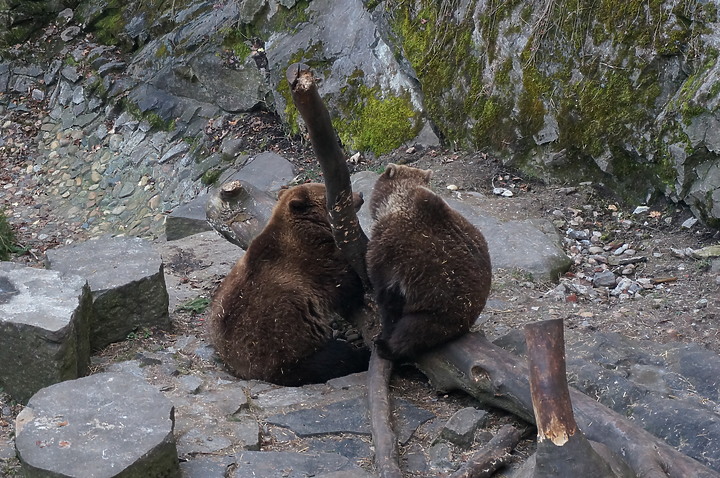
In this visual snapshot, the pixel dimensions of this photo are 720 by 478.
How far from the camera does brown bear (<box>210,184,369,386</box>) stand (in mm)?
5211

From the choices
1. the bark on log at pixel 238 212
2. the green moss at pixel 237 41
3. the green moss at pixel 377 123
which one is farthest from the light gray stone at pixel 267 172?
the bark on log at pixel 238 212

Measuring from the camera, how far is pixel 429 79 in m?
9.23

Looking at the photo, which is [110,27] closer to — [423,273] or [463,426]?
[423,273]

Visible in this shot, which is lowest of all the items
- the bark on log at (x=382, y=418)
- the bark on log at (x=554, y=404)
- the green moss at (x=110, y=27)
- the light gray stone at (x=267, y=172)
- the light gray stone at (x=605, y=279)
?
the light gray stone at (x=605, y=279)

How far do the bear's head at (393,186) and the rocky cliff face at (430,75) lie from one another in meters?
2.85

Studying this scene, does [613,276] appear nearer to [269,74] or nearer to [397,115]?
[397,115]

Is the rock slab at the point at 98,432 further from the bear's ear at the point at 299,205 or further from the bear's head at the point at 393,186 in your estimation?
the bear's head at the point at 393,186

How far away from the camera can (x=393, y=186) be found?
5352mm

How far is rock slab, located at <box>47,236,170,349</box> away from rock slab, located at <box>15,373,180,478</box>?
53.7 inches

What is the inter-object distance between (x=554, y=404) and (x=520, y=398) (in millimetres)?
1136

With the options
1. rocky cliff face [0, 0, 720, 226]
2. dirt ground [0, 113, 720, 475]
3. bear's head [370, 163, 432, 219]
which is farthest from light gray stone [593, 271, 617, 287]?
bear's head [370, 163, 432, 219]

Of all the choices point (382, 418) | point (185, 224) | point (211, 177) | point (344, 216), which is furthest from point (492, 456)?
point (211, 177)

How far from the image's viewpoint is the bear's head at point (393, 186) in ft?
17.3

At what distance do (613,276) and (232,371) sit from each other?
3.30 m
